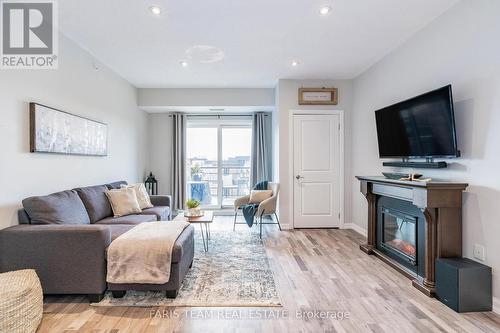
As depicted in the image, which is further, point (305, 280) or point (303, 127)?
point (303, 127)

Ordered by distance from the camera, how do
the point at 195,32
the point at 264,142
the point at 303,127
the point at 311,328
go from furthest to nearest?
the point at 264,142 → the point at 303,127 → the point at 195,32 → the point at 311,328

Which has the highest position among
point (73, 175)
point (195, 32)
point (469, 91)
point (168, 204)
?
point (195, 32)

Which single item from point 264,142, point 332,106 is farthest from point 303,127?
point 264,142

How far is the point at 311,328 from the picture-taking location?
2.01m

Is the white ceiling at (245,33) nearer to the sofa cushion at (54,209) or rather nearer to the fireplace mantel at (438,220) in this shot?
the fireplace mantel at (438,220)

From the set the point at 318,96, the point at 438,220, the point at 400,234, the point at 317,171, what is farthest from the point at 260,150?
the point at 438,220

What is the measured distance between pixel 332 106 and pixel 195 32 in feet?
9.19

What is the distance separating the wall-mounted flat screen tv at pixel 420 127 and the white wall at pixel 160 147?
14.5 ft

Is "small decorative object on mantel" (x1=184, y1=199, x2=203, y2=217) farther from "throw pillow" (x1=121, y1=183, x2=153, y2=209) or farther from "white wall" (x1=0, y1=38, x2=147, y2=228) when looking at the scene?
"white wall" (x1=0, y1=38, x2=147, y2=228)

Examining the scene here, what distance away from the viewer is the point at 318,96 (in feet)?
15.9

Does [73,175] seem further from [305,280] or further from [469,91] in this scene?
[469,91]

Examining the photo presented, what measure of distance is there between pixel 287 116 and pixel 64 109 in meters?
3.32

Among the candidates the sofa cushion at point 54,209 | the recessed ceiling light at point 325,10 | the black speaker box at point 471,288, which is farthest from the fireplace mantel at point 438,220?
the sofa cushion at point 54,209

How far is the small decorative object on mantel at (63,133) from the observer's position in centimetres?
275
